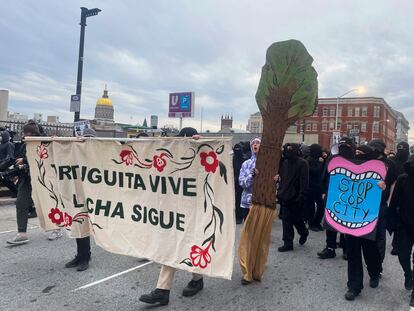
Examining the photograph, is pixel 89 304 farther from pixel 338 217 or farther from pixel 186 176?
pixel 338 217

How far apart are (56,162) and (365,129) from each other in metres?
92.6

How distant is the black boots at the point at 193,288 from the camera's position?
4020 millimetres

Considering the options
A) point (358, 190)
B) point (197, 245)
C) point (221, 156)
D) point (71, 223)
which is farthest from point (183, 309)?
point (358, 190)

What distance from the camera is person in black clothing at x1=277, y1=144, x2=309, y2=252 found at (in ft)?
19.8

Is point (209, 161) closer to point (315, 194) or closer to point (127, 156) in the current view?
point (127, 156)

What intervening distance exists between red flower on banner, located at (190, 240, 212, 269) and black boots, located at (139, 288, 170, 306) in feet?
1.45

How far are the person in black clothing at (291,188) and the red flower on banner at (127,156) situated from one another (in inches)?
110

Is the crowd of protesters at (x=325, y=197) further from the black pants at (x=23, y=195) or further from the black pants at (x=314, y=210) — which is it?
the black pants at (x=23, y=195)

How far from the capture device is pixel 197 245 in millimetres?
3697

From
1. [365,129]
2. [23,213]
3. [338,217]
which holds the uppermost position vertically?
[365,129]

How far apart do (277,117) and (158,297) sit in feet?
8.27

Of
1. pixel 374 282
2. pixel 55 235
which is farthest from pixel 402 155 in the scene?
pixel 55 235

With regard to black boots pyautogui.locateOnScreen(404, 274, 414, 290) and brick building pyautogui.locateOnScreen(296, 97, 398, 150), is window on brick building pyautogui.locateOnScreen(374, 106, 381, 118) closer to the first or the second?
brick building pyautogui.locateOnScreen(296, 97, 398, 150)

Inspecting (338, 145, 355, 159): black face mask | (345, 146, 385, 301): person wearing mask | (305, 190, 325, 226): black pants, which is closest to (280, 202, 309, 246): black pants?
(338, 145, 355, 159): black face mask
